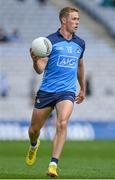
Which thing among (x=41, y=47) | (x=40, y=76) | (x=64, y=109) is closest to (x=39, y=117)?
(x=64, y=109)

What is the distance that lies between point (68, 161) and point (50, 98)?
5.63 meters

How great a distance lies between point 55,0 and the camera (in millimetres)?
39688

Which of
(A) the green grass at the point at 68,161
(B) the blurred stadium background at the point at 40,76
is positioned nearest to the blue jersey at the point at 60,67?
(A) the green grass at the point at 68,161

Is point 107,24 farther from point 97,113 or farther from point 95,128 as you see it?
point 95,128

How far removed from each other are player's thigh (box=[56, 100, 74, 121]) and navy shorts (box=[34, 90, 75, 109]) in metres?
0.07

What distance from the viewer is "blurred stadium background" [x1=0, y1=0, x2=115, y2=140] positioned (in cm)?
3112

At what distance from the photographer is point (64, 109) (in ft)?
41.9

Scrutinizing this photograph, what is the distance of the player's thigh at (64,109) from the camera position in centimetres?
1268

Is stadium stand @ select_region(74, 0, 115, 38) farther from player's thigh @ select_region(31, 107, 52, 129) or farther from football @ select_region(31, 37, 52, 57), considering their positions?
football @ select_region(31, 37, 52, 57)

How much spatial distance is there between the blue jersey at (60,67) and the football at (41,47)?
172mm

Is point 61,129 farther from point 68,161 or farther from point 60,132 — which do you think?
point 68,161

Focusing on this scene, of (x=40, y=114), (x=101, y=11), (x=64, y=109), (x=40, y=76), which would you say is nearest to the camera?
(x=64, y=109)

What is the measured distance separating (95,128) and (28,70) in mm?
5132

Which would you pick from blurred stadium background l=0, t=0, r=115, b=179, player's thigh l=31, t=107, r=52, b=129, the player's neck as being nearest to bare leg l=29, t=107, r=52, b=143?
player's thigh l=31, t=107, r=52, b=129
